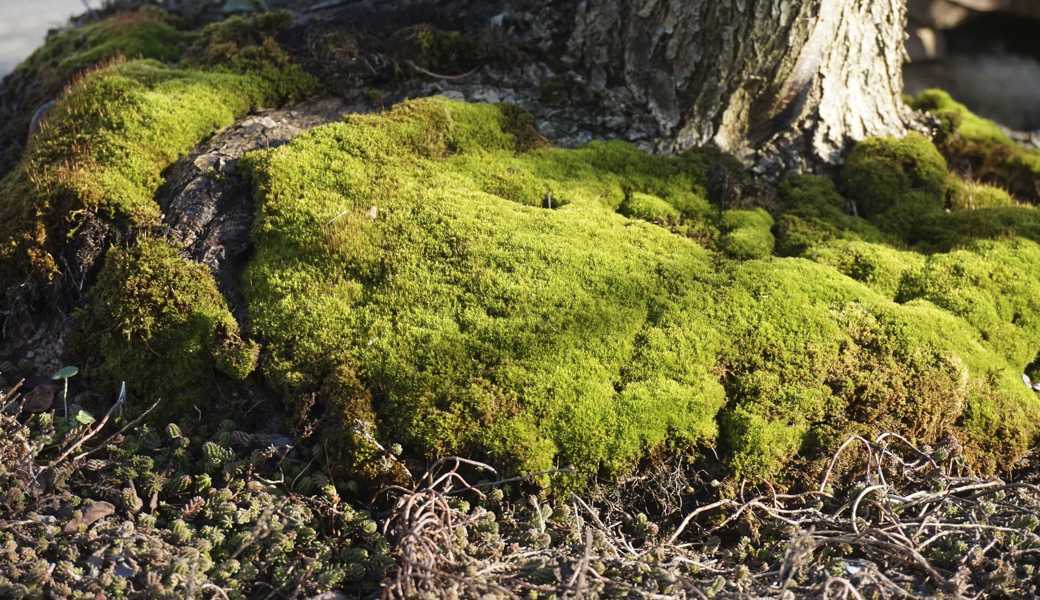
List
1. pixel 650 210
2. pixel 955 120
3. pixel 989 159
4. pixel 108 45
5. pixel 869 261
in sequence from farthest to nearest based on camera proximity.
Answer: pixel 108 45 → pixel 955 120 → pixel 989 159 → pixel 650 210 → pixel 869 261

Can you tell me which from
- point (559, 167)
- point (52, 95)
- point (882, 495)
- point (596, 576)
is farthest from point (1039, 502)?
point (52, 95)

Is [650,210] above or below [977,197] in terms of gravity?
above

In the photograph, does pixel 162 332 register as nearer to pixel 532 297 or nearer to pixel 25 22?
pixel 532 297

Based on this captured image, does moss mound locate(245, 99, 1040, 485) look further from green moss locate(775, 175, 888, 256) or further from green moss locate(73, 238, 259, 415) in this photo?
A: green moss locate(73, 238, 259, 415)

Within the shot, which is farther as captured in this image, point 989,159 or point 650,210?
point 989,159

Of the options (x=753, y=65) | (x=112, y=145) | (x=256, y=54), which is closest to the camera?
(x=112, y=145)

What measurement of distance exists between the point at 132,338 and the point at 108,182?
1.36m

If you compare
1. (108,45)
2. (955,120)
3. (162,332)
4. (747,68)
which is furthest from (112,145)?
(955,120)

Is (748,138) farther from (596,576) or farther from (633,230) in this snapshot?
(596,576)

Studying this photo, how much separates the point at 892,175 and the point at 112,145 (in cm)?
640

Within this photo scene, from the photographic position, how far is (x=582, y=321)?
4836 millimetres

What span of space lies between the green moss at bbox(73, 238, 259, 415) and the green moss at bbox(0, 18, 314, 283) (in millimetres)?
522

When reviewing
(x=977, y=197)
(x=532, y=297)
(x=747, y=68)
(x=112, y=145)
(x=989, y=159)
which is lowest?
(x=977, y=197)

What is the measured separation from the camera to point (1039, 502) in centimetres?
443
